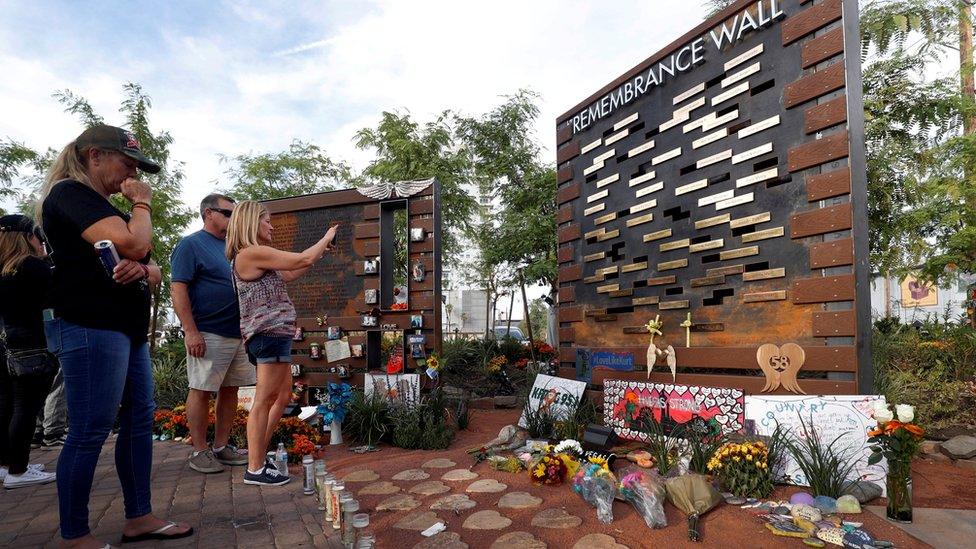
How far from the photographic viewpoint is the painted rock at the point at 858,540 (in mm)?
2766

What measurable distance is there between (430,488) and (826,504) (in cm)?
247

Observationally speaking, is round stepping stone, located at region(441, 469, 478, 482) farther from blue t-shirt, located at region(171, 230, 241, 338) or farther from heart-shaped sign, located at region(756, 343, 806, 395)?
heart-shaped sign, located at region(756, 343, 806, 395)

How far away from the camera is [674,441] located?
14.2ft

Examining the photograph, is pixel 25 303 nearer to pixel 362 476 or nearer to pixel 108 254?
pixel 108 254

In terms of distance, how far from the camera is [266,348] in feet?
12.1

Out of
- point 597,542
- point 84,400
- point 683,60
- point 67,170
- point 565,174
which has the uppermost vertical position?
point 683,60

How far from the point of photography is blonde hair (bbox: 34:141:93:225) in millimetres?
2482

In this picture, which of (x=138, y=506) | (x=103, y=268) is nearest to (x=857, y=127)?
(x=103, y=268)

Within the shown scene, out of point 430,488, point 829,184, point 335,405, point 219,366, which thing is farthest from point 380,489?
point 829,184

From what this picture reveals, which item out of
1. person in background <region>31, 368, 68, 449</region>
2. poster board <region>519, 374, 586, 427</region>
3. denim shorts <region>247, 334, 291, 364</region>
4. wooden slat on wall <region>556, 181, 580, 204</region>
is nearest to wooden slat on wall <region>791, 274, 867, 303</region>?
poster board <region>519, 374, 586, 427</region>

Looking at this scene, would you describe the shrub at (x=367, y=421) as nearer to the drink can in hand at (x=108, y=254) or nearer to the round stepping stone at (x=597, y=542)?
the round stepping stone at (x=597, y=542)

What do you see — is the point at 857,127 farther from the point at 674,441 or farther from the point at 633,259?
the point at 674,441

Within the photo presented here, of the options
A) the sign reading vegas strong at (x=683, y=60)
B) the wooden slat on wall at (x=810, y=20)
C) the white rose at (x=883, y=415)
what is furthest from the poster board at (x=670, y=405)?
the sign reading vegas strong at (x=683, y=60)

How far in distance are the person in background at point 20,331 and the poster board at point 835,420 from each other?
16.4ft
